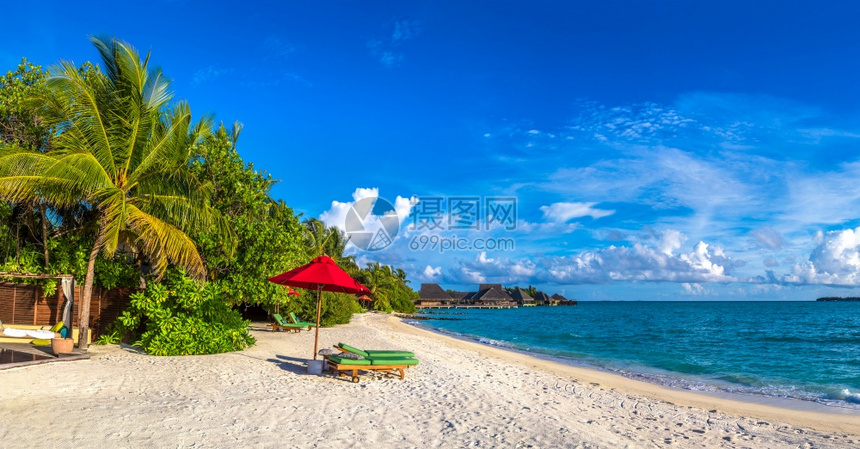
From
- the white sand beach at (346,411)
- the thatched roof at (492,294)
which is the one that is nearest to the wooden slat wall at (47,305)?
the white sand beach at (346,411)

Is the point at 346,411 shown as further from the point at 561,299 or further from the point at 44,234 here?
the point at 561,299

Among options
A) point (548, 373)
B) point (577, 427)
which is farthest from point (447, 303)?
point (577, 427)

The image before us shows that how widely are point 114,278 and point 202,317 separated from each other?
263cm

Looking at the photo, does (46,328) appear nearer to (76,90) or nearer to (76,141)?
(76,141)

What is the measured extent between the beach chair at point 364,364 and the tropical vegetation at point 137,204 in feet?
12.3

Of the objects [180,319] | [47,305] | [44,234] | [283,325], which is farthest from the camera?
[283,325]

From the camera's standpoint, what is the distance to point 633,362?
19.3 meters

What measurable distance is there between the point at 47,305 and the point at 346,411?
10.1m

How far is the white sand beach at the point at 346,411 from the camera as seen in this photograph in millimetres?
5855

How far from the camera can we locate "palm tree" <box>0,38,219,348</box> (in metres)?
10.2

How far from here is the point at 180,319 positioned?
11711mm

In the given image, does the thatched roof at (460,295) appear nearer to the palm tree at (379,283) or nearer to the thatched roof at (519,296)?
the thatched roof at (519,296)

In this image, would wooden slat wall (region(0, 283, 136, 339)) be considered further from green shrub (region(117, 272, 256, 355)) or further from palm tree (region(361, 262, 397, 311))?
palm tree (region(361, 262, 397, 311))

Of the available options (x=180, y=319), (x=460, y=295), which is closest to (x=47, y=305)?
(x=180, y=319)
